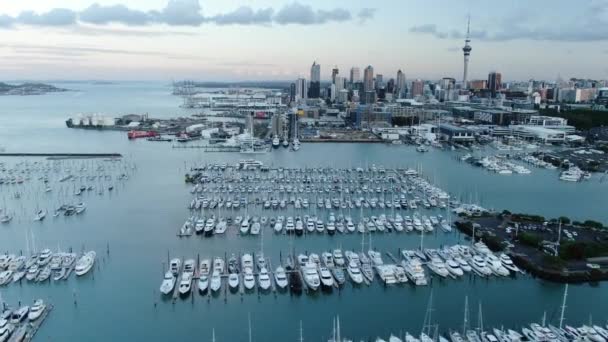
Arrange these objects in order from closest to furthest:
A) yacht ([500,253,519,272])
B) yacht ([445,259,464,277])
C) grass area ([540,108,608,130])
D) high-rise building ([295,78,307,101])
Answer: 1. yacht ([445,259,464,277])
2. yacht ([500,253,519,272])
3. grass area ([540,108,608,130])
4. high-rise building ([295,78,307,101])

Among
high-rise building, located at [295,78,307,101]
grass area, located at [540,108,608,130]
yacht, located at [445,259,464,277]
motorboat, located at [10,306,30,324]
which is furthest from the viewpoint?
high-rise building, located at [295,78,307,101]

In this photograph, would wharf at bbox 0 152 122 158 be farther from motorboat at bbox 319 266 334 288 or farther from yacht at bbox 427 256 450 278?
yacht at bbox 427 256 450 278

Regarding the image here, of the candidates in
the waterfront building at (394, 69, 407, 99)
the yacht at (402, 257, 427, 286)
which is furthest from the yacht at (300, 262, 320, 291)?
the waterfront building at (394, 69, 407, 99)

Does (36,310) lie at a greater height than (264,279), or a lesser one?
lesser

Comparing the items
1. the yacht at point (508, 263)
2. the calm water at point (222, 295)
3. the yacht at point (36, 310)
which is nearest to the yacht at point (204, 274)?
the calm water at point (222, 295)

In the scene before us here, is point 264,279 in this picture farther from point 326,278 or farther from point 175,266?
point 175,266

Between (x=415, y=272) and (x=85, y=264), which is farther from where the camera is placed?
(x=85, y=264)

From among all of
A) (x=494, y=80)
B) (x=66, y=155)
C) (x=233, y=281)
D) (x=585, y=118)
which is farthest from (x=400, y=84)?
(x=233, y=281)

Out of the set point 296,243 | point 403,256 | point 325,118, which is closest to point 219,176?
point 296,243
